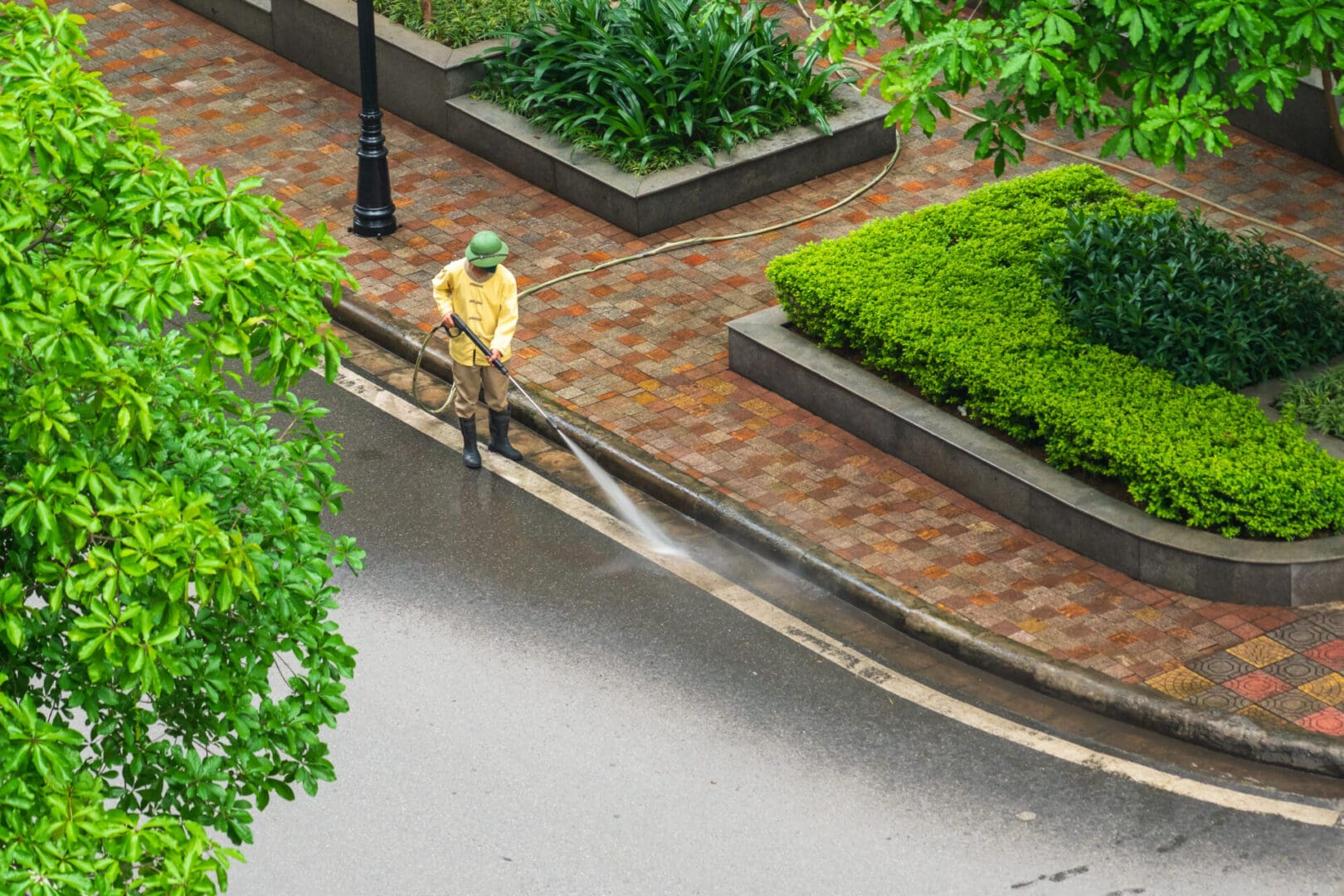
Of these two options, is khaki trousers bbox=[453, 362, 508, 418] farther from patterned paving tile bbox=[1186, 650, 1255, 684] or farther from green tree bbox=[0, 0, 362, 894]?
green tree bbox=[0, 0, 362, 894]

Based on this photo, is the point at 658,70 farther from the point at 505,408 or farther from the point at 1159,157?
the point at 1159,157

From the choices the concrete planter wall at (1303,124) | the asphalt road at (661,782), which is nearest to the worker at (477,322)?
the asphalt road at (661,782)

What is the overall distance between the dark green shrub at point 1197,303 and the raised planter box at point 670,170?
355 cm

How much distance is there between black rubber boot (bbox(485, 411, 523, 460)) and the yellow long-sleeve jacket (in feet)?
1.40

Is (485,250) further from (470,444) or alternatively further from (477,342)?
(470,444)

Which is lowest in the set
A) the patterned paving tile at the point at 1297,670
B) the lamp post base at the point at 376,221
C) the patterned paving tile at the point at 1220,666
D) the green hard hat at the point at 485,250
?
the lamp post base at the point at 376,221

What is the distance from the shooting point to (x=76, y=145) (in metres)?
5.88

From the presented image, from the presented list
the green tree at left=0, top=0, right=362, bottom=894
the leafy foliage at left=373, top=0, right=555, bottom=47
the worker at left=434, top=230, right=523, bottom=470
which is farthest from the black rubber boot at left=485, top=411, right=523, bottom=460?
the green tree at left=0, top=0, right=362, bottom=894

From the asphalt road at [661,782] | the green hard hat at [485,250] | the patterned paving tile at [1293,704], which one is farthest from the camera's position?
the green hard hat at [485,250]

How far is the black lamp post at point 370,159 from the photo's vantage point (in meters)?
15.0

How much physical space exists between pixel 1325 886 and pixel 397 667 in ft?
16.1

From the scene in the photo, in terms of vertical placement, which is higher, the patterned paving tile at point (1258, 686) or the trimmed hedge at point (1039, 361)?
the trimmed hedge at point (1039, 361)

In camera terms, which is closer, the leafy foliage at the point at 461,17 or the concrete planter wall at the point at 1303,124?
the concrete planter wall at the point at 1303,124

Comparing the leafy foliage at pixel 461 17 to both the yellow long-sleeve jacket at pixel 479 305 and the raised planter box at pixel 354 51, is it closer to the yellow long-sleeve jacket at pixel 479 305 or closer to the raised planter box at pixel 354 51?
the raised planter box at pixel 354 51
